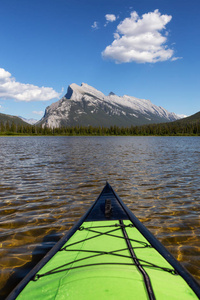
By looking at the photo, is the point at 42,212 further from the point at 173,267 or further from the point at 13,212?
the point at 173,267

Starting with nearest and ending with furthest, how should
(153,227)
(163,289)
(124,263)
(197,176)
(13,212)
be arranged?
(163,289) < (124,263) < (153,227) < (13,212) < (197,176)

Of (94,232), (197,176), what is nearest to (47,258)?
(94,232)

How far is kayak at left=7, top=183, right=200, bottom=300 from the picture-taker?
3.14 metres

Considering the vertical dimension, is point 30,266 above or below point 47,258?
below

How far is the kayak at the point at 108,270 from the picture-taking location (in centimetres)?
314

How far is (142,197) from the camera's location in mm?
11688

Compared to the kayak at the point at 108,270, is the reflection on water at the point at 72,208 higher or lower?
lower

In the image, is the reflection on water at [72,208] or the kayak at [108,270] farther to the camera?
the reflection on water at [72,208]

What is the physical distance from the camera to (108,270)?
362 centimetres

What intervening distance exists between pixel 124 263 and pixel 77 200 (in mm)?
7469

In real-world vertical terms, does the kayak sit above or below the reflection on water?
above

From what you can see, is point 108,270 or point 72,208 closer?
point 108,270

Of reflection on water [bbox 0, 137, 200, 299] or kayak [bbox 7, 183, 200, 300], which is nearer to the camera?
kayak [bbox 7, 183, 200, 300]

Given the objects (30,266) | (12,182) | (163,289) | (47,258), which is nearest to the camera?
(163,289)
